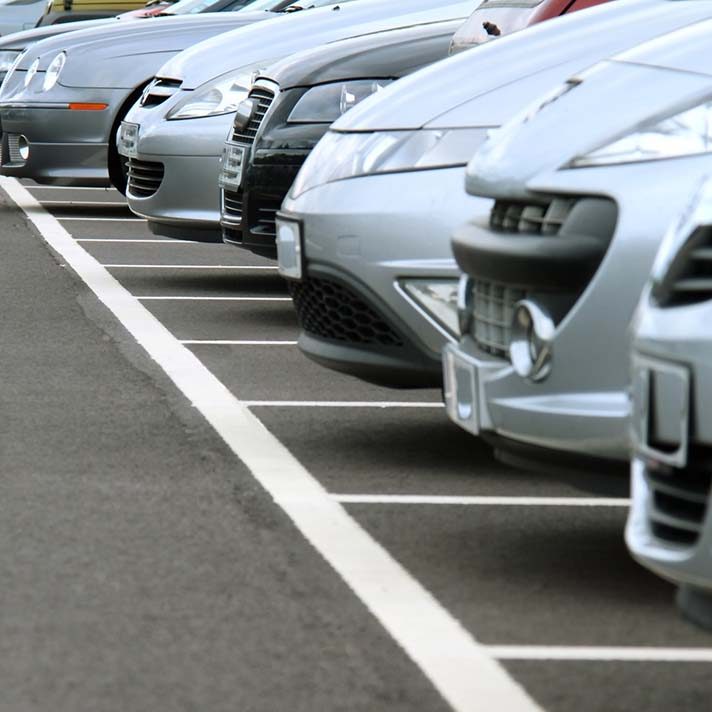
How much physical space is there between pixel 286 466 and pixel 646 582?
5.20ft

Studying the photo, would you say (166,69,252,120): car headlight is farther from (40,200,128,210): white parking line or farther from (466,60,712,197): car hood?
(466,60,712,197): car hood

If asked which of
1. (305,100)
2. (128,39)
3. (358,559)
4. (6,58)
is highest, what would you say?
(305,100)

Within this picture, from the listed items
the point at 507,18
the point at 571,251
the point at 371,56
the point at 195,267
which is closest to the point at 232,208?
the point at 371,56

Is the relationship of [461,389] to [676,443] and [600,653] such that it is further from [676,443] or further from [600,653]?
[676,443]

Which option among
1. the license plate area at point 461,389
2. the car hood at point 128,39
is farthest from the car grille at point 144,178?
the license plate area at point 461,389

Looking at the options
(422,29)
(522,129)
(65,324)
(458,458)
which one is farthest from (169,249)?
(522,129)

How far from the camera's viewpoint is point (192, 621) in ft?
13.9

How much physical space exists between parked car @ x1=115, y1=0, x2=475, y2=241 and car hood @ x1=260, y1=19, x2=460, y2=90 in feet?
5.68

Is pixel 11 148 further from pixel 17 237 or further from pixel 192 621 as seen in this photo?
pixel 192 621

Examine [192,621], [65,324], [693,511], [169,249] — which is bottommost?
[169,249]

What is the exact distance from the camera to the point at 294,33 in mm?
10625

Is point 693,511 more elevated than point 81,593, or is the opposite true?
point 693,511

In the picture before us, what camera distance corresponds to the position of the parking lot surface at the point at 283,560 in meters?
3.84

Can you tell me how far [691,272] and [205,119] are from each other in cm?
748
